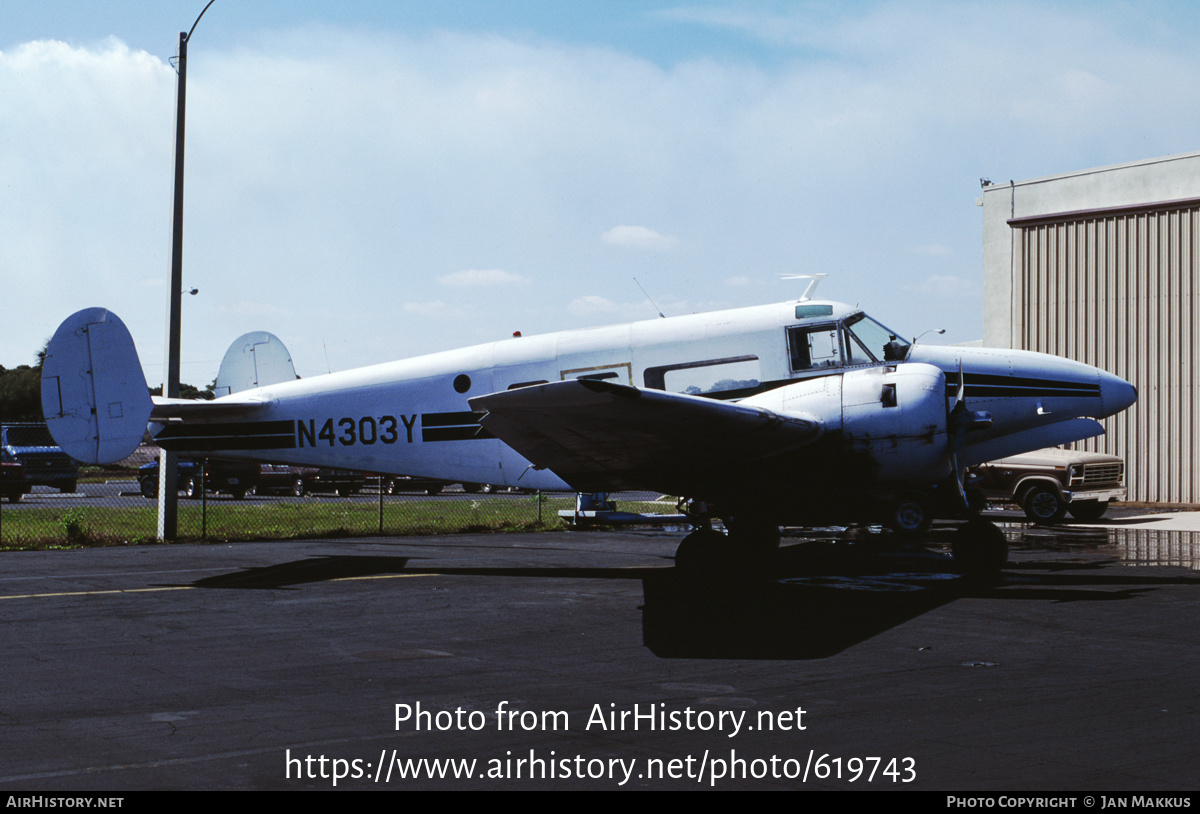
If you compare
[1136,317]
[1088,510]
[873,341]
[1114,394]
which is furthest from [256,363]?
[1136,317]

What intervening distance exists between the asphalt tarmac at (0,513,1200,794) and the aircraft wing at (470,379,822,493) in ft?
4.69

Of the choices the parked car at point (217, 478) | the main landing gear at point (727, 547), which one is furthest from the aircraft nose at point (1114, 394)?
the parked car at point (217, 478)

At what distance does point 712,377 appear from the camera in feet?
46.1

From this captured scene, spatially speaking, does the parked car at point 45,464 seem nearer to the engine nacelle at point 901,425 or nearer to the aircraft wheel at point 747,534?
the aircraft wheel at point 747,534

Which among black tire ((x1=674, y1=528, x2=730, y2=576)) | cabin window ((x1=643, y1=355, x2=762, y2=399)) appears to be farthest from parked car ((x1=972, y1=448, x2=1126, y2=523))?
black tire ((x1=674, y1=528, x2=730, y2=576))

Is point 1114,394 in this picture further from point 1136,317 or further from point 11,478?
point 11,478

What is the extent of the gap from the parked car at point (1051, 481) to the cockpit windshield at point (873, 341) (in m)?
11.3

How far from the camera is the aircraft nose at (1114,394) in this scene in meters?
13.7

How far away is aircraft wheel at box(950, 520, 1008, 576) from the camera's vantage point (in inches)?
541

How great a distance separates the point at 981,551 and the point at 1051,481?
38.5 feet

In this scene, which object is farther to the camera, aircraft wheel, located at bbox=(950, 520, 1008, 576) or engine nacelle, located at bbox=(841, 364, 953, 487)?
aircraft wheel, located at bbox=(950, 520, 1008, 576)

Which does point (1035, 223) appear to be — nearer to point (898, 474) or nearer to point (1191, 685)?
point (898, 474)

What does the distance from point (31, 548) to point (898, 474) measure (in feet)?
48.7

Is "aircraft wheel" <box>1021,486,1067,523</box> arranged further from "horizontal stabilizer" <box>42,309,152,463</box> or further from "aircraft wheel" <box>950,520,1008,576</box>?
"horizontal stabilizer" <box>42,309,152,463</box>
